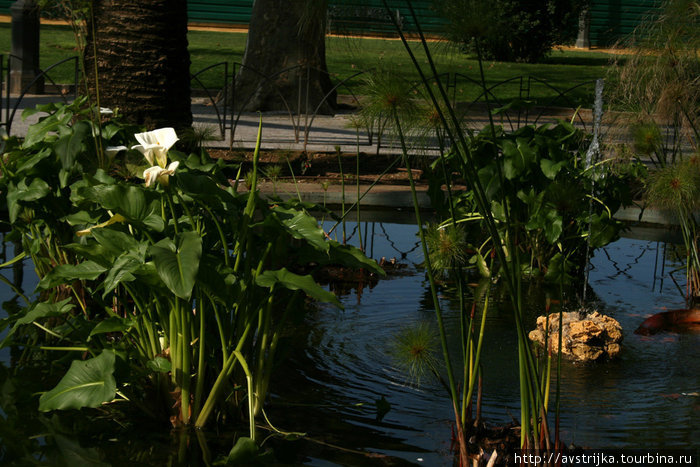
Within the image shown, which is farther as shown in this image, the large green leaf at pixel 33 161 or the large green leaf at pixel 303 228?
the large green leaf at pixel 33 161

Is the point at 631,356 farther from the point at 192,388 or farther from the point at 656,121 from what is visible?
the point at 192,388

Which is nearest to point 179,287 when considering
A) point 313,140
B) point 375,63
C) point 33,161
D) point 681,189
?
point 33,161

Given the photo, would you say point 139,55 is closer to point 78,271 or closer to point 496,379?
point 78,271

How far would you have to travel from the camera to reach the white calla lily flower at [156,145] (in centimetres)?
286

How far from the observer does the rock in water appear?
13.9 feet

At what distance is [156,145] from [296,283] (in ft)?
2.14

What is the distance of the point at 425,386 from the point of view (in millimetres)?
3805

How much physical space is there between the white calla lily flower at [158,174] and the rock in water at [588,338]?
84.9 inches

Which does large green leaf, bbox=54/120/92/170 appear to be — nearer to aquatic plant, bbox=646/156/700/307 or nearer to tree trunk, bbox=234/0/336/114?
aquatic plant, bbox=646/156/700/307

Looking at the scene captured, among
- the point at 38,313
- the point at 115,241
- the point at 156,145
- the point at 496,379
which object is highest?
the point at 156,145

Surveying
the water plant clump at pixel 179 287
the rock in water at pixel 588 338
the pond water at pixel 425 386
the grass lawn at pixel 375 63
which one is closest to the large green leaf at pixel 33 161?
the water plant clump at pixel 179 287

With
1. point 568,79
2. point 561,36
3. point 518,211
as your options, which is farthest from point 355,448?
point 561,36

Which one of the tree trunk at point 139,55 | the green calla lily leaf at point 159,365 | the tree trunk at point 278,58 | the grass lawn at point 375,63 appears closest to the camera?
the green calla lily leaf at point 159,365

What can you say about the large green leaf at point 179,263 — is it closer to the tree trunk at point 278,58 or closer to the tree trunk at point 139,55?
the tree trunk at point 139,55
